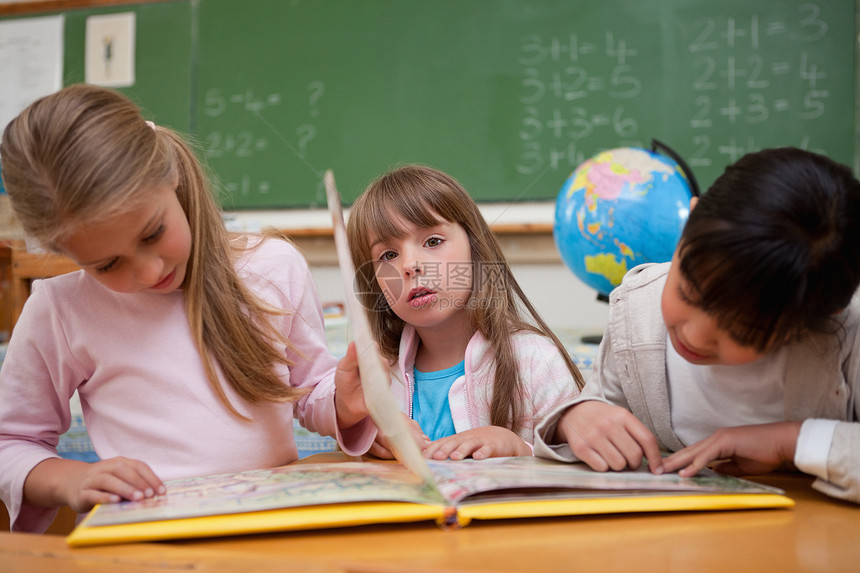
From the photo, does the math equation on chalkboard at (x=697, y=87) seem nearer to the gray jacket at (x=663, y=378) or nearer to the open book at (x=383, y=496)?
the gray jacket at (x=663, y=378)

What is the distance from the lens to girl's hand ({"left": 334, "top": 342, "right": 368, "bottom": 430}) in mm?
737

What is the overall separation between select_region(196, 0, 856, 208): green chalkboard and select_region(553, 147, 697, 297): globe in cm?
90

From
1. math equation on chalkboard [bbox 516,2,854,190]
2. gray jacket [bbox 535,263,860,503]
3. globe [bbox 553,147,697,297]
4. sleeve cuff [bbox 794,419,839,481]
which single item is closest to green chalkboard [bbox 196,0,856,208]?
math equation on chalkboard [bbox 516,2,854,190]

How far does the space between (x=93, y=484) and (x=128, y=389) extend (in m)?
0.24

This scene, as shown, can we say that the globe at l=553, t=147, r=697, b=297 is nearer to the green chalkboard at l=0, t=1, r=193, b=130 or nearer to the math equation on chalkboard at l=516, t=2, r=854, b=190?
the math equation on chalkboard at l=516, t=2, r=854, b=190

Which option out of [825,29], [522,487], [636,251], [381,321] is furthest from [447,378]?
[825,29]

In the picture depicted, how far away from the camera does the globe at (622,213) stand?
1.59 metres

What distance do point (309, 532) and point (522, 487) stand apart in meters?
0.17

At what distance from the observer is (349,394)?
2.53 feet

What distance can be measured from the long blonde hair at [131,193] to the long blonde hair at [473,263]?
0.73ft

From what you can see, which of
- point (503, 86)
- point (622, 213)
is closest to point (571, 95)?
point (503, 86)

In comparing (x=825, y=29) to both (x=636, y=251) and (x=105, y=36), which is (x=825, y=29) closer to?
(x=636, y=251)

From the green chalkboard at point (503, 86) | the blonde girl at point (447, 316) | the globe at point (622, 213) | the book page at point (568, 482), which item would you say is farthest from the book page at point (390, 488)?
the green chalkboard at point (503, 86)

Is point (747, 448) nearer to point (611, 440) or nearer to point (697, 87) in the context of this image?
point (611, 440)
